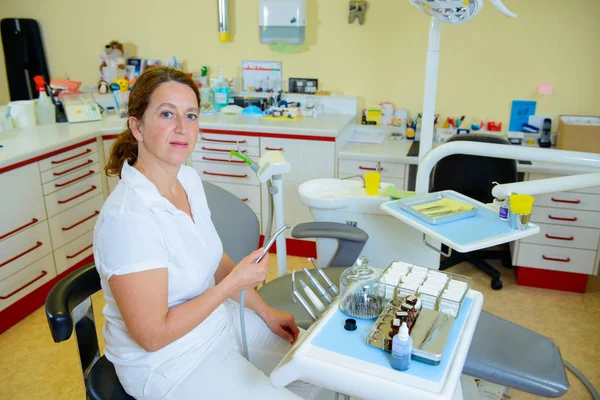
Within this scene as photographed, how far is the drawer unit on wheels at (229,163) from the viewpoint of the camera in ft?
10.7

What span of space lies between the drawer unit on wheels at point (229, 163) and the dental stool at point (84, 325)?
73.3 inches

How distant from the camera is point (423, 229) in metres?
1.72

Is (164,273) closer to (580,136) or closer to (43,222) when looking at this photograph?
(43,222)

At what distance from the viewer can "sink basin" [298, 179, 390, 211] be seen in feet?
6.95

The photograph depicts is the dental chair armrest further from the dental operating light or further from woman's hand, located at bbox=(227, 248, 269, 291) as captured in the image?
woman's hand, located at bbox=(227, 248, 269, 291)

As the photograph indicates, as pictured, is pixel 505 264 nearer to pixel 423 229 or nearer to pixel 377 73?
pixel 377 73

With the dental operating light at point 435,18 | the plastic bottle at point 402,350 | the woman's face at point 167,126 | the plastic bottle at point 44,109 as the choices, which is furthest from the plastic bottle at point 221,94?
the plastic bottle at point 402,350

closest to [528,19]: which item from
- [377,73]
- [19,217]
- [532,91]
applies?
[532,91]

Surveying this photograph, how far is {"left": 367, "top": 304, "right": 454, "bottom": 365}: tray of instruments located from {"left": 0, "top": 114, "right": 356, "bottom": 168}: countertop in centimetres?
191

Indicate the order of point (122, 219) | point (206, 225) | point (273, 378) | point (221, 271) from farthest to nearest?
point (221, 271) < point (206, 225) < point (122, 219) < point (273, 378)

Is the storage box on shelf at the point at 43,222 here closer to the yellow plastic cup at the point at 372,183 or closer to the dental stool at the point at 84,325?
the dental stool at the point at 84,325

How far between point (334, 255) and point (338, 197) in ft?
0.78

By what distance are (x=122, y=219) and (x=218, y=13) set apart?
276cm

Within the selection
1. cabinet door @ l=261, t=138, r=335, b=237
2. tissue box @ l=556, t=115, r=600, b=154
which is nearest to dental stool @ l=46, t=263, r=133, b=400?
cabinet door @ l=261, t=138, r=335, b=237
